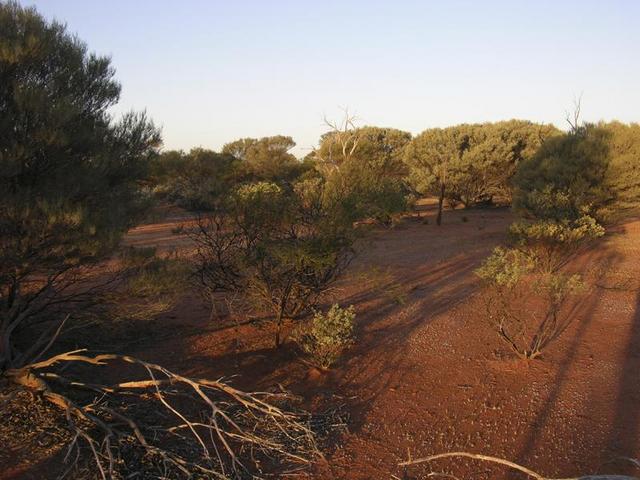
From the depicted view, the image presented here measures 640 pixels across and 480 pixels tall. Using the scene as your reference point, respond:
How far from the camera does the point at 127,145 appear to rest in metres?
7.60

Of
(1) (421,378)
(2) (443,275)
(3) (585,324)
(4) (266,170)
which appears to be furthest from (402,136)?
(1) (421,378)

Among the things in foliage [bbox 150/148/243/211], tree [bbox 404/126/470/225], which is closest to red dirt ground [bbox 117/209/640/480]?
tree [bbox 404/126/470/225]

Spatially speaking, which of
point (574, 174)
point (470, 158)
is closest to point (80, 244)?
point (574, 174)

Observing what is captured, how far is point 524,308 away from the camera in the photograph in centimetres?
1161

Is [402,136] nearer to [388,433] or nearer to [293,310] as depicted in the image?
[293,310]

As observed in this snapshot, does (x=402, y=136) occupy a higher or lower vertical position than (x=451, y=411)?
higher

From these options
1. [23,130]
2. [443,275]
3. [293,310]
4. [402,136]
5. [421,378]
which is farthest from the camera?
[402,136]

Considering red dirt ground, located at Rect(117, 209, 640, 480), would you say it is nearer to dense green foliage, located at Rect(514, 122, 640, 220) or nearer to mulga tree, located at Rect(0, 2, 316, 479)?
mulga tree, located at Rect(0, 2, 316, 479)

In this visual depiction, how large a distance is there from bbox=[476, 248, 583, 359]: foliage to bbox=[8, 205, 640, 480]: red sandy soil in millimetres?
278

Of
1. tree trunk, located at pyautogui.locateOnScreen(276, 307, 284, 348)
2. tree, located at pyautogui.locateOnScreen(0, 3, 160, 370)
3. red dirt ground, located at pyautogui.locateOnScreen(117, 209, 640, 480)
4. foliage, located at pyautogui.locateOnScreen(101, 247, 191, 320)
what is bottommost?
red dirt ground, located at pyautogui.locateOnScreen(117, 209, 640, 480)

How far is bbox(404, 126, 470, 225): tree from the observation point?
1141 inches

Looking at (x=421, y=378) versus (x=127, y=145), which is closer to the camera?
(x=127, y=145)

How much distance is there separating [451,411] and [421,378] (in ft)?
3.68

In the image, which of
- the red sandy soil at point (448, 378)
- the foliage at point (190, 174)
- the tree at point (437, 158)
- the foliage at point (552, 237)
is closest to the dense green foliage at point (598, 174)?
the foliage at point (552, 237)
